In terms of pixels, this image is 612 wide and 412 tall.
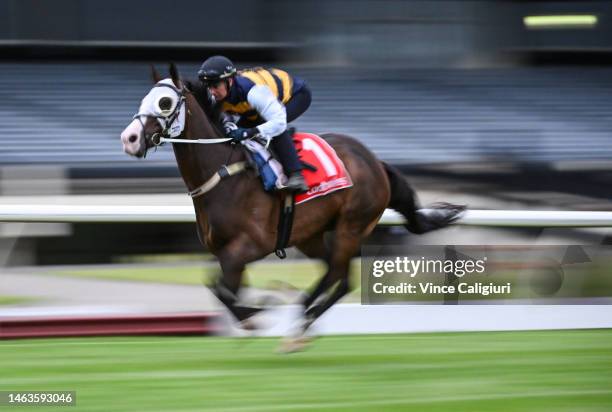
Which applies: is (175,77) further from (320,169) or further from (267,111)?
(320,169)

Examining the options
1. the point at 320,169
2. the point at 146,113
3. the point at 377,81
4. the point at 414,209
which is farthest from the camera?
the point at 377,81

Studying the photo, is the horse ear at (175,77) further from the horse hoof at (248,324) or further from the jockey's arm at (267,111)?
the horse hoof at (248,324)

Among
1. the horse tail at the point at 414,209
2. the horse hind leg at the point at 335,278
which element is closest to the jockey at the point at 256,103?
the horse hind leg at the point at 335,278

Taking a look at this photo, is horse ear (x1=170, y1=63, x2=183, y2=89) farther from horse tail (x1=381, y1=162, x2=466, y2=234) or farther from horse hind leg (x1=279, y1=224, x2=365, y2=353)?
horse tail (x1=381, y1=162, x2=466, y2=234)

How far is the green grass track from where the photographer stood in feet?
12.6

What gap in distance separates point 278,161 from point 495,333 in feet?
5.50

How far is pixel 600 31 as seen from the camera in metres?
14.3

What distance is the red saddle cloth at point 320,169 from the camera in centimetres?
504

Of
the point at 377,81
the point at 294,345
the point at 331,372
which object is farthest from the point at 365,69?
the point at 331,372

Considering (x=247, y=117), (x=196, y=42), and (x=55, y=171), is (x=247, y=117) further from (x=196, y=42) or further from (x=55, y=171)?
(x=196, y=42)

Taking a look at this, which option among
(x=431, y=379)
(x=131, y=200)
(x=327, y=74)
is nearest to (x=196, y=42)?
(x=327, y=74)

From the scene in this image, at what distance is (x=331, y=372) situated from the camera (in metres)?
4.49

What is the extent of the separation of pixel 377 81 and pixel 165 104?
8805 mm

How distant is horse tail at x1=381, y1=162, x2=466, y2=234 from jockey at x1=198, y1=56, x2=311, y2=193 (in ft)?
2.63
